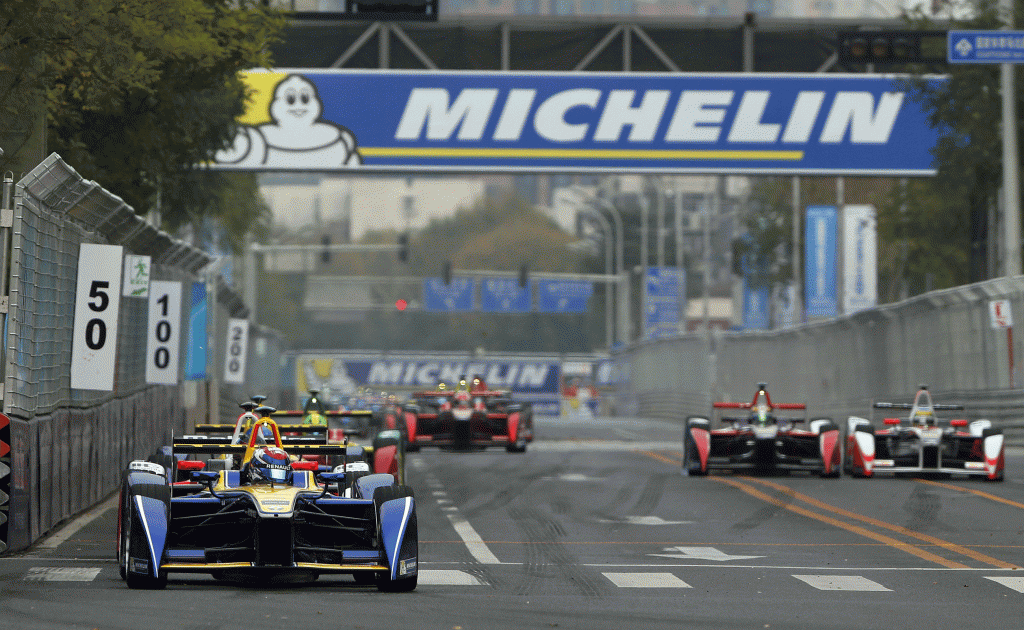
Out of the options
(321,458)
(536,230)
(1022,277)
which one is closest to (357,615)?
(321,458)

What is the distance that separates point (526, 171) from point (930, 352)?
8.12m

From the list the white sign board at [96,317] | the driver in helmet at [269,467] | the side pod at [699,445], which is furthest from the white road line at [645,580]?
the side pod at [699,445]

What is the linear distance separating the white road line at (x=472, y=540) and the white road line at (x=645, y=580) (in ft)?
4.03

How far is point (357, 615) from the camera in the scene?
970 centimetres

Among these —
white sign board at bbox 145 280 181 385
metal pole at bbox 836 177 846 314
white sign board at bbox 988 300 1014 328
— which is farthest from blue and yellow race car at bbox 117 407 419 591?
metal pole at bbox 836 177 846 314

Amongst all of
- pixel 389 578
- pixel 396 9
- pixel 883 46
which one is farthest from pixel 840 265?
pixel 389 578

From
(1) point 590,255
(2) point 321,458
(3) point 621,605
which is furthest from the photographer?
(1) point 590,255

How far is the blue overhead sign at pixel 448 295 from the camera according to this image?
7694cm

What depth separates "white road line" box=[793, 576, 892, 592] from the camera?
37.0 ft

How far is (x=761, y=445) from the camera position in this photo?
23.2 m

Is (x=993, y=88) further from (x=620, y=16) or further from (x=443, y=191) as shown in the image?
(x=443, y=191)

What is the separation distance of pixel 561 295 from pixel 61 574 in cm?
6495

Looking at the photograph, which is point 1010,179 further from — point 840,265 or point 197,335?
point 840,265

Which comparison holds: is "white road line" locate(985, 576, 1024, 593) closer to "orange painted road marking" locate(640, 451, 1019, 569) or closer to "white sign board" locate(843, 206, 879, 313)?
"orange painted road marking" locate(640, 451, 1019, 569)
